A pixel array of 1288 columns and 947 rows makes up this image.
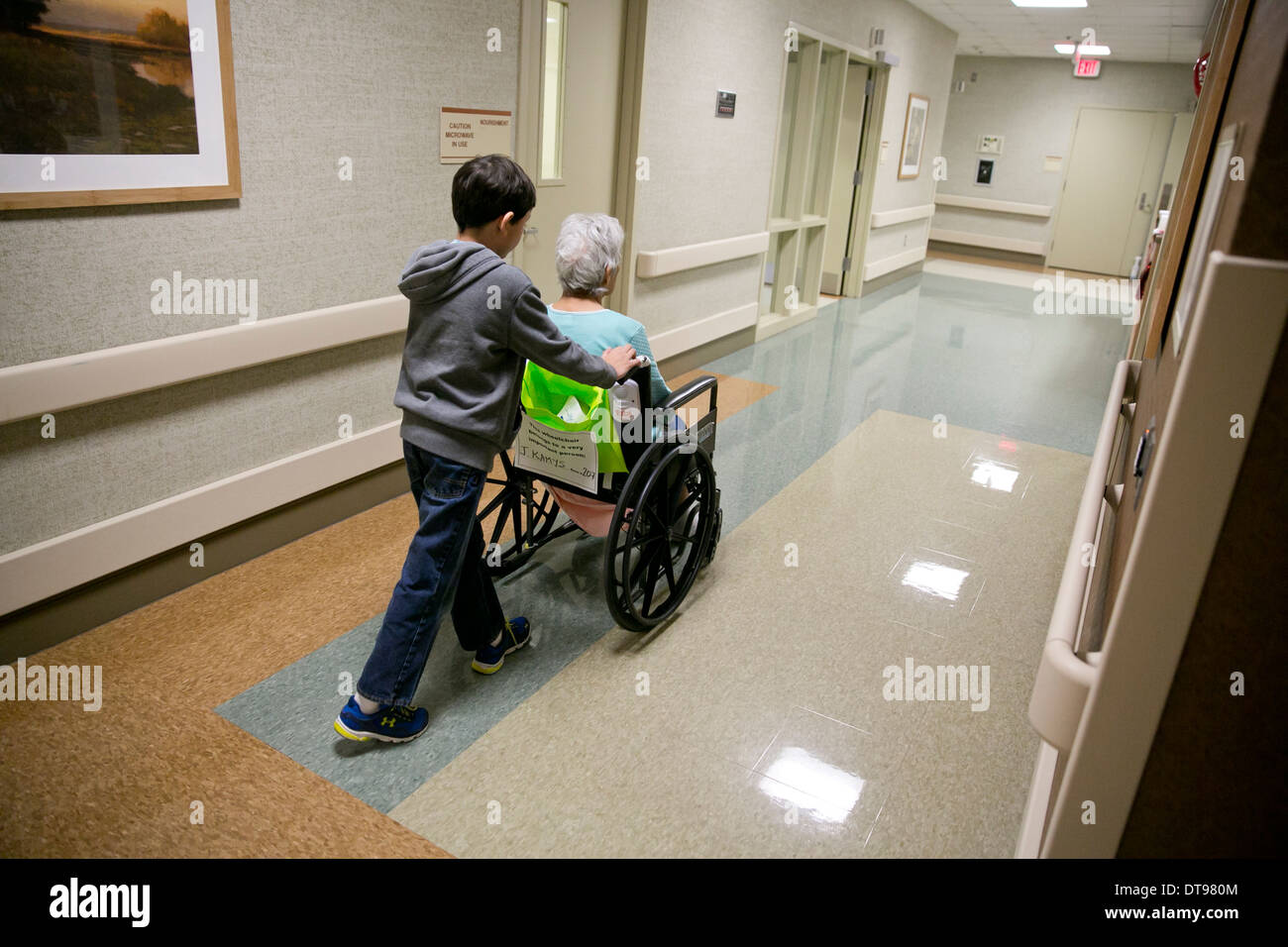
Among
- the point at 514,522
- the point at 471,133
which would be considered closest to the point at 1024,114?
the point at 471,133

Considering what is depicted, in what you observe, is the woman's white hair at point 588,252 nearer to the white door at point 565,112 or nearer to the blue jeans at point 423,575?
the blue jeans at point 423,575

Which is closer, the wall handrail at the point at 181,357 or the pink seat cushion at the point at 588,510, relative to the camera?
the wall handrail at the point at 181,357

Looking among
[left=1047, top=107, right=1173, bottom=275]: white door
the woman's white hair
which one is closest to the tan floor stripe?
the woman's white hair

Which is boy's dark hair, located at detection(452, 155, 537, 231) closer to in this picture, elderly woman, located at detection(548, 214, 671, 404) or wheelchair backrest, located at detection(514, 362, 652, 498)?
elderly woman, located at detection(548, 214, 671, 404)

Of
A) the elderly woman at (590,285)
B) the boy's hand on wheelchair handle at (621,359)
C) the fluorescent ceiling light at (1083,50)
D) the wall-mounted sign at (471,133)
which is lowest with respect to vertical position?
the boy's hand on wheelchair handle at (621,359)

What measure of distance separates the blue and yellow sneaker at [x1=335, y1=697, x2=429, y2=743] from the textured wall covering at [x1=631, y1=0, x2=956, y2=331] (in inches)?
125

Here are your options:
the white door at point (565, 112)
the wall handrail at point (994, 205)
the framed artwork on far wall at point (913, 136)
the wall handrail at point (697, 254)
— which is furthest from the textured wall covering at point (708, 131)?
the wall handrail at point (994, 205)

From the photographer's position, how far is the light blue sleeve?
2402mm

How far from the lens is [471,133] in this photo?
3.35 meters

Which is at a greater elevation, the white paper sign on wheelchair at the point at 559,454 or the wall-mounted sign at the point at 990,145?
the wall-mounted sign at the point at 990,145

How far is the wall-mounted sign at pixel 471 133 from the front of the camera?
323cm

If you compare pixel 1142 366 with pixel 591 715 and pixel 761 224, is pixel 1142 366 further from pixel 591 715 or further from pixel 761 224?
pixel 761 224

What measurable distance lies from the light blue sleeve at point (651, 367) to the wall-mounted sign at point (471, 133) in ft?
4.58
